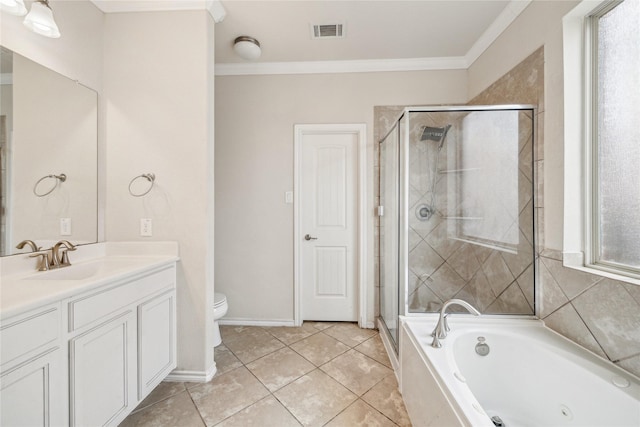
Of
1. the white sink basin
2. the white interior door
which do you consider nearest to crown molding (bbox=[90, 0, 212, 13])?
the white interior door

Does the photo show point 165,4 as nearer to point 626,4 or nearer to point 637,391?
point 626,4

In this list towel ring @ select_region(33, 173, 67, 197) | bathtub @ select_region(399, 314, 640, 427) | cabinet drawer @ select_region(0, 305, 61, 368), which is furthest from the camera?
towel ring @ select_region(33, 173, 67, 197)

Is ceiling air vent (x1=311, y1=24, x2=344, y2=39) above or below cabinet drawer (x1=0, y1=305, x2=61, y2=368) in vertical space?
above

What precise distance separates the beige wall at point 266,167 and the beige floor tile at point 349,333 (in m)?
0.16

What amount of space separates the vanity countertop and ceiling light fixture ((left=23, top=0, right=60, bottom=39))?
116 centimetres

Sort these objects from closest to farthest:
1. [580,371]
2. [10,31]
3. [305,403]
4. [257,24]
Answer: [580,371]
[10,31]
[305,403]
[257,24]

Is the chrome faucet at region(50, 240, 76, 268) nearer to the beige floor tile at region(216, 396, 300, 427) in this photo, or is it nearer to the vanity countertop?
the vanity countertop

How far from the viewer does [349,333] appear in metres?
2.30

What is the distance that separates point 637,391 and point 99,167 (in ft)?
9.59

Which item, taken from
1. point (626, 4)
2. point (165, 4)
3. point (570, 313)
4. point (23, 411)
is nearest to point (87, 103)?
point (165, 4)

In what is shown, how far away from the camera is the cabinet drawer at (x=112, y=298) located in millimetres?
1041

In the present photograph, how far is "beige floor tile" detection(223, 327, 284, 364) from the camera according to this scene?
6.46 ft

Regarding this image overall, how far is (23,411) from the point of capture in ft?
2.84

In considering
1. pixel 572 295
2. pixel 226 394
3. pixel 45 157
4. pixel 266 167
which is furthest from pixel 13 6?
pixel 572 295
